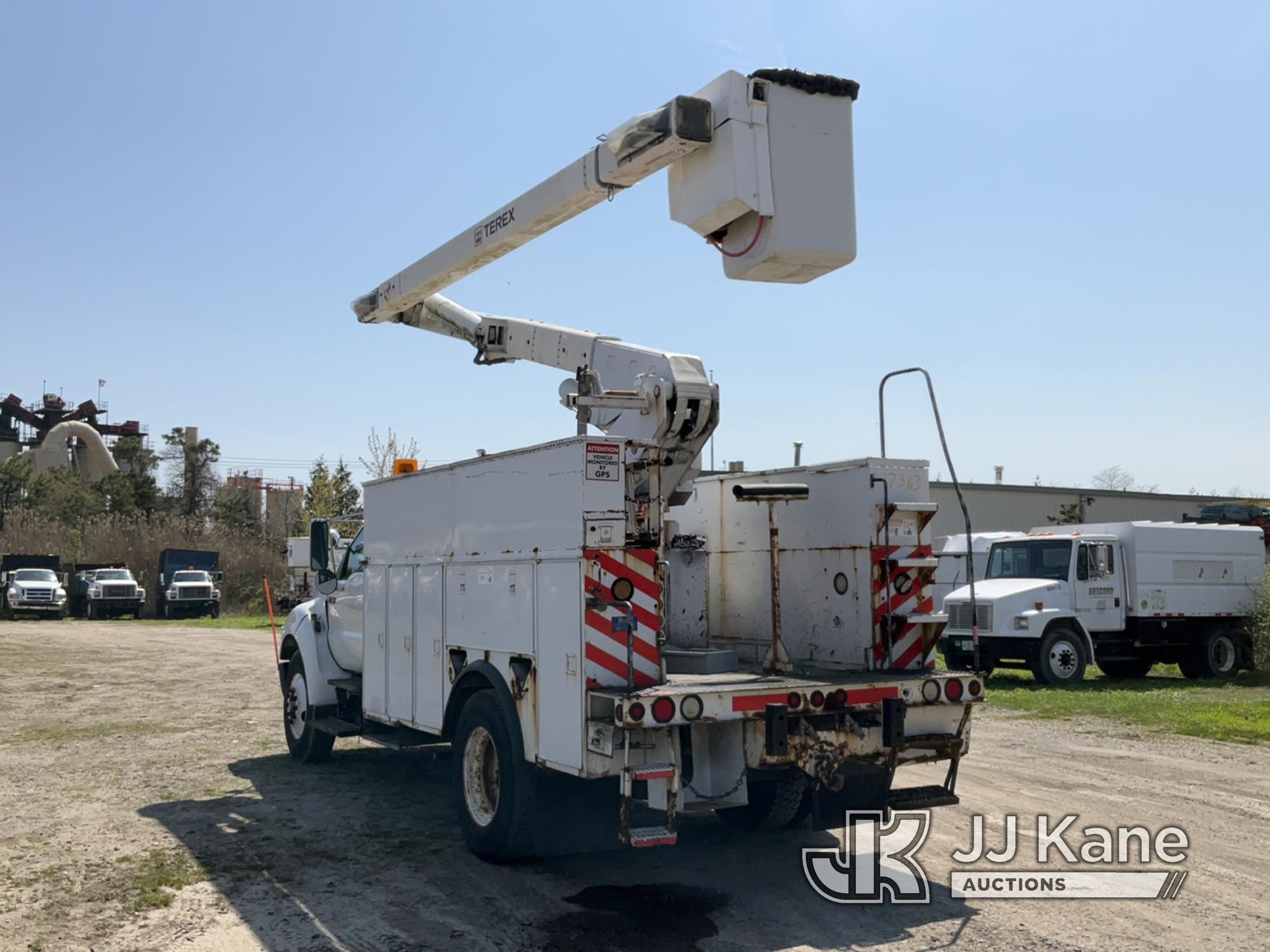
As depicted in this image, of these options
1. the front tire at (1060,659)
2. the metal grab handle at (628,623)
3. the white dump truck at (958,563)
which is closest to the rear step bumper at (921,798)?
the metal grab handle at (628,623)

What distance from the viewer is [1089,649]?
19156mm

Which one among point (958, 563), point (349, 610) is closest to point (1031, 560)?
point (958, 563)

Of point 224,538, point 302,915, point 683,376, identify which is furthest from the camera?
point 224,538

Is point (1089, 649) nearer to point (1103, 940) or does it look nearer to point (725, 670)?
point (725, 670)

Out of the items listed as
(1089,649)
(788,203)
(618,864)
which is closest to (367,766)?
(618,864)

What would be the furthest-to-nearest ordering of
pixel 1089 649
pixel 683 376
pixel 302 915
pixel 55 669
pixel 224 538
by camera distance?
pixel 224 538, pixel 55 669, pixel 1089 649, pixel 683 376, pixel 302 915

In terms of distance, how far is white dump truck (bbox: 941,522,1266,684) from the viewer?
1873 cm

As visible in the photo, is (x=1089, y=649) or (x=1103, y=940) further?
(x=1089, y=649)

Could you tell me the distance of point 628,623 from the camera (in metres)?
6.29

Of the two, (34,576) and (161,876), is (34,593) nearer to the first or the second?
(34,576)

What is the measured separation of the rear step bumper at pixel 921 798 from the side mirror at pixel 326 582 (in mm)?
5925

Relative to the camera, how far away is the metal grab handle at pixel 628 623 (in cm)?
620

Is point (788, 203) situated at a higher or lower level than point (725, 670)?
higher

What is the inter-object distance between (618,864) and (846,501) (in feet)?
9.29
